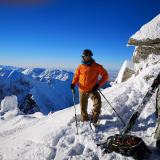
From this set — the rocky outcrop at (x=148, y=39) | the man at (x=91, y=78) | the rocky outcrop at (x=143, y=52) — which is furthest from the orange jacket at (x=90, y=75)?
the rocky outcrop at (x=143, y=52)

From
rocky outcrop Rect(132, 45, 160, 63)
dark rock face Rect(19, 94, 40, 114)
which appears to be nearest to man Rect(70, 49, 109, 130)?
rocky outcrop Rect(132, 45, 160, 63)

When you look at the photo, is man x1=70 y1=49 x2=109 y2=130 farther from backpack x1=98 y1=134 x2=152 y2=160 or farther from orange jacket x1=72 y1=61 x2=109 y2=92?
backpack x1=98 y1=134 x2=152 y2=160

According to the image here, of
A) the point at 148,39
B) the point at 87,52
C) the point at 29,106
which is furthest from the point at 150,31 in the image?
the point at 29,106

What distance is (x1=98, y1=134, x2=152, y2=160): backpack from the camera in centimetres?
224

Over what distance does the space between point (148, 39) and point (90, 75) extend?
27.7 ft

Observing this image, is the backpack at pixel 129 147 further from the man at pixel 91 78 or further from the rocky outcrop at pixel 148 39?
the rocky outcrop at pixel 148 39

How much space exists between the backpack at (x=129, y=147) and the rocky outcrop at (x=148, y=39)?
9461mm

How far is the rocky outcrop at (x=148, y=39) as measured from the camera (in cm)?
867

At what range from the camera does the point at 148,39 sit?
8922 mm

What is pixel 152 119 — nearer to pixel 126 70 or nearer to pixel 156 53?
pixel 156 53

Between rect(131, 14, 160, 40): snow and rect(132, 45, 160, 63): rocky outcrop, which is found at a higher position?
rect(131, 14, 160, 40): snow

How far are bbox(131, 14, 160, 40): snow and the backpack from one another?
31.2ft

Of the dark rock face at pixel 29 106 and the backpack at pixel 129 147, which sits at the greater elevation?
the backpack at pixel 129 147

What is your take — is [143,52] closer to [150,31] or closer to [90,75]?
[150,31]
